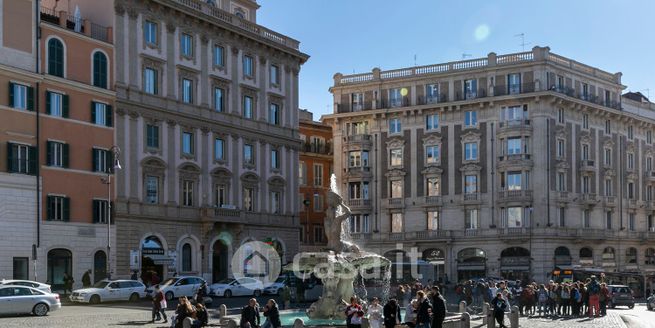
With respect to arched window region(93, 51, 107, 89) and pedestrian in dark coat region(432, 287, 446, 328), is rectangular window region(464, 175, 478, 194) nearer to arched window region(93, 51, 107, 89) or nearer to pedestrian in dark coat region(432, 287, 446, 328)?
arched window region(93, 51, 107, 89)

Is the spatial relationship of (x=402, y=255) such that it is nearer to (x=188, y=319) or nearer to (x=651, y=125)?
(x=651, y=125)

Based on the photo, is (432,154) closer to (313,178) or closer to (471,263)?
(471,263)

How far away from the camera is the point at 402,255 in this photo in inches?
3191

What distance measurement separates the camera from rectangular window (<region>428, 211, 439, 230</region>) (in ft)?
266

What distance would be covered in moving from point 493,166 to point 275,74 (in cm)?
2105

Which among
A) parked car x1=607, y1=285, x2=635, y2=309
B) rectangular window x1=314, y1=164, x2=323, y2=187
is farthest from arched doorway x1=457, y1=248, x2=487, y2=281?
parked car x1=607, y1=285, x2=635, y2=309

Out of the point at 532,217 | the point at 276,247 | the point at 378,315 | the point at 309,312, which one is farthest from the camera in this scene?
the point at 532,217

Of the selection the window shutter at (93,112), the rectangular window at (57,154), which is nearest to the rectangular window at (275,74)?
the window shutter at (93,112)

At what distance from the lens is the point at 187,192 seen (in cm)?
5981

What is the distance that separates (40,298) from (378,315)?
55.3 ft

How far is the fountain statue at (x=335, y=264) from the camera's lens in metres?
32.7

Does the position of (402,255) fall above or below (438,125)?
below

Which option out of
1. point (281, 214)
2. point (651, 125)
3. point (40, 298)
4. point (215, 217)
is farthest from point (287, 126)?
point (651, 125)

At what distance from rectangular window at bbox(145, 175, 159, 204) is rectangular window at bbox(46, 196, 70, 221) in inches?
246
